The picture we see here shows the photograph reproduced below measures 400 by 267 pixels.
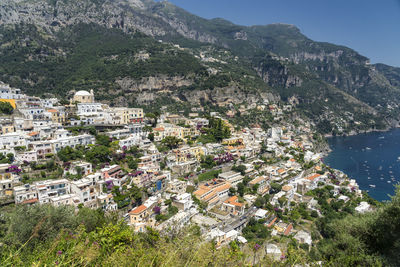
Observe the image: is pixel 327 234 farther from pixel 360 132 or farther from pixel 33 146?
pixel 360 132

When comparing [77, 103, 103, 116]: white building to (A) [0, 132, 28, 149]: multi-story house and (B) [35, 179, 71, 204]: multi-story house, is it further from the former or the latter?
(B) [35, 179, 71, 204]: multi-story house

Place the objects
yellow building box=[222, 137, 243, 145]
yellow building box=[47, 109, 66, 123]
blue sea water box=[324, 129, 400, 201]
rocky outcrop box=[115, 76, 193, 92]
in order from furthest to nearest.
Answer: rocky outcrop box=[115, 76, 193, 92] → blue sea water box=[324, 129, 400, 201] → yellow building box=[222, 137, 243, 145] → yellow building box=[47, 109, 66, 123]

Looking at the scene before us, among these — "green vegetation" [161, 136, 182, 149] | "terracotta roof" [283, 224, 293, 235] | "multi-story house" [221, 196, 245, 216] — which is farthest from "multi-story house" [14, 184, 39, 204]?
"terracotta roof" [283, 224, 293, 235]

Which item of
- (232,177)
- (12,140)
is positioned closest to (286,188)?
(232,177)

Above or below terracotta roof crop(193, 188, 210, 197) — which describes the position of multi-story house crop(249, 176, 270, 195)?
below

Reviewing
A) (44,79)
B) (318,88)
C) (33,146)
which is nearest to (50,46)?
(44,79)
